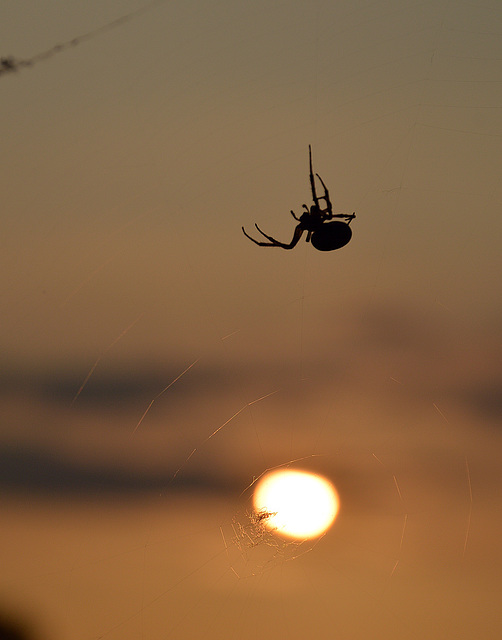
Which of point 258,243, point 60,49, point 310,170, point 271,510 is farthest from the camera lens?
point 271,510

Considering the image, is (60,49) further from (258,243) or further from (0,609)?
(0,609)

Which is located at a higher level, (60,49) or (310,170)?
(310,170)

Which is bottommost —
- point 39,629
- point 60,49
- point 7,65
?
point 7,65

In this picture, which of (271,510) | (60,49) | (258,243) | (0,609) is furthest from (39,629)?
(60,49)

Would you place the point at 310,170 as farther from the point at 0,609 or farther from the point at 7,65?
the point at 0,609

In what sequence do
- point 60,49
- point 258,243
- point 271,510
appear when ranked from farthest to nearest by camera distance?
point 271,510, point 258,243, point 60,49

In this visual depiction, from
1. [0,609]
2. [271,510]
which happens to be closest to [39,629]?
[0,609]

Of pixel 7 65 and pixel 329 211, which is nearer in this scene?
pixel 7 65
